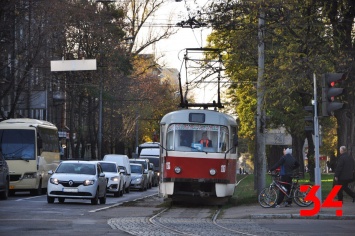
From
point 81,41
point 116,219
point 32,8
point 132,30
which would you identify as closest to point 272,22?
point 116,219

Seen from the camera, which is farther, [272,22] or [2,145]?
[2,145]

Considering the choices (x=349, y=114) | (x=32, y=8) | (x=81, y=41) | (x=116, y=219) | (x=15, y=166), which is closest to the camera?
(x=116, y=219)

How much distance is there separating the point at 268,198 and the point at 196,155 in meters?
3.69

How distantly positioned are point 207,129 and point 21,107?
43.6 m

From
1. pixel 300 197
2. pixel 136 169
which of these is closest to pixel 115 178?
pixel 136 169

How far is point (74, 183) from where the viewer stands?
35219 mm

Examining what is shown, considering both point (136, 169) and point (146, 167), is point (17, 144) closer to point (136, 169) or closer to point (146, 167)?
point (136, 169)

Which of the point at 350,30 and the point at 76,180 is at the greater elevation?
the point at 350,30

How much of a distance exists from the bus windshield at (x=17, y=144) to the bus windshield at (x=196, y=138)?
12264 mm

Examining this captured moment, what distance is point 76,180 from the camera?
116ft

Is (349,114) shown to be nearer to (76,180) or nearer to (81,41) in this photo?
(76,180)

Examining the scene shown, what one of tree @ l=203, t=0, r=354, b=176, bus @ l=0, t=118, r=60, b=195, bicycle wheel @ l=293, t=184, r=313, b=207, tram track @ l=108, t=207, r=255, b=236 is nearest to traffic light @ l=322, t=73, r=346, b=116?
tram track @ l=108, t=207, r=255, b=236

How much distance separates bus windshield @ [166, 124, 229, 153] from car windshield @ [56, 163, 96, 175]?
361 centimetres

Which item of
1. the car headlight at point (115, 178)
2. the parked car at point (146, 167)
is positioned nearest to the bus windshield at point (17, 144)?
the car headlight at point (115, 178)
